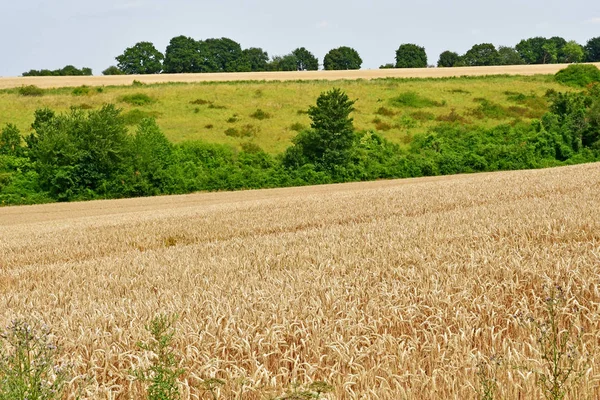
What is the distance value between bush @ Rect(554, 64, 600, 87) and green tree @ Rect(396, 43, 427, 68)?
5829 centimetres

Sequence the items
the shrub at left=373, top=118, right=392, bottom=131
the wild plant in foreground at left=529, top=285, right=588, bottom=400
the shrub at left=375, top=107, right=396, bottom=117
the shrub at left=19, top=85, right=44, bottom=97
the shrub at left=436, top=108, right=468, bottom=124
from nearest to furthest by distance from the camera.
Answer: the wild plant in foreground at left=529, top=285, right=588, bottom=400 → the shrub at left=373, top=118, right=392, bottom=131 → the shrub at left=436, top=108, right=468, bottom=124 → the shrub at left=375, top=107, right=396, bottom=117 → the shrub at left=19, top=85, right=44, bottom=97

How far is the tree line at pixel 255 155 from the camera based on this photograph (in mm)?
38094

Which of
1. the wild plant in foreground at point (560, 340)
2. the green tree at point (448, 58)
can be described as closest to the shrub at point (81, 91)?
the wild plant in foreground at point (560, 340)

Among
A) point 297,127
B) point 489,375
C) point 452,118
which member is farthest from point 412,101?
point 489,375

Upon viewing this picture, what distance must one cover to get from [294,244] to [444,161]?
3604 cm

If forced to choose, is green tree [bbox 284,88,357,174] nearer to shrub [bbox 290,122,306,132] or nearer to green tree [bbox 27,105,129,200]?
shrub [bbox 290,122,306,132]

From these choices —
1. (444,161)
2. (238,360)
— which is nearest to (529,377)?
(238,360)

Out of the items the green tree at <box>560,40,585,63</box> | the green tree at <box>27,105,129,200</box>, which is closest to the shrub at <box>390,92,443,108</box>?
the green tree at <box>27,105,129,200</box>

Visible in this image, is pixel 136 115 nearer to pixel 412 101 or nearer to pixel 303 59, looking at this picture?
pixel 412 101

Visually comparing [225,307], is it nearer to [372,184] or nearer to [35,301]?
[35,301]

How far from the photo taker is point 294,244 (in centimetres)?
1023

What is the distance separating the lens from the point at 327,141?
42.1m

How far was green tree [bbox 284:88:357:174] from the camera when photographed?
A: 4234 cm

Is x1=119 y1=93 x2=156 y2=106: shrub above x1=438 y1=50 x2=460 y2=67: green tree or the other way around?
the other way around
